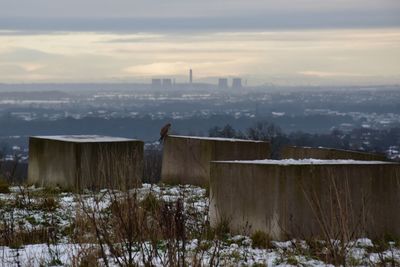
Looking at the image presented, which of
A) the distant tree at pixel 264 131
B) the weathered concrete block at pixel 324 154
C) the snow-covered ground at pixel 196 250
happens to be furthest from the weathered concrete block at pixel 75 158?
the distant tree at pixel 264 131

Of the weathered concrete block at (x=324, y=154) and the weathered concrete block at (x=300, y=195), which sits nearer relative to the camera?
the weathered concrete block at (x=300, y=195)

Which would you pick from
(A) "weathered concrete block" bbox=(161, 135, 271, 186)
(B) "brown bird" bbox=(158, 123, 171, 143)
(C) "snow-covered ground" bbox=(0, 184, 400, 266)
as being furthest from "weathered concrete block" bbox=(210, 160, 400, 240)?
(B) "brown bird" bbox=(158, 123, 171, 143)

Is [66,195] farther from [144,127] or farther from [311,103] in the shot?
[311,103]

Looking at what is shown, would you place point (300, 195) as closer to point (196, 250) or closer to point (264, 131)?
point (196, 250)

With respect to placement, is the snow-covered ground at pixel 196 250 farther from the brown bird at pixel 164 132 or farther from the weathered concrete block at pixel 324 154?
the brown bird at pixel 164 132

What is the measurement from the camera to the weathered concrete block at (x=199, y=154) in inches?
585

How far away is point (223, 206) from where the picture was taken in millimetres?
9453

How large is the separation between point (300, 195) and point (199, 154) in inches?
264

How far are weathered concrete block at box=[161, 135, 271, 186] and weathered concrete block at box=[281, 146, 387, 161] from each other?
3.52 ft

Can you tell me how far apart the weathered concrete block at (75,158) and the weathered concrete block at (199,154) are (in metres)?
0.86

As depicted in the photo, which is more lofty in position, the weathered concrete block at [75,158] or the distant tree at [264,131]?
the weathered concrete block at [75,158]

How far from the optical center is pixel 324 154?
12961 mm

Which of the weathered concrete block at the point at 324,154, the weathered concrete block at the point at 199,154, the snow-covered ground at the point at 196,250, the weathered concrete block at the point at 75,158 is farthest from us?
the weathered concrete block at the point at 199,154

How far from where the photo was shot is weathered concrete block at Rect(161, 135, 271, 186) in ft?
48.7
